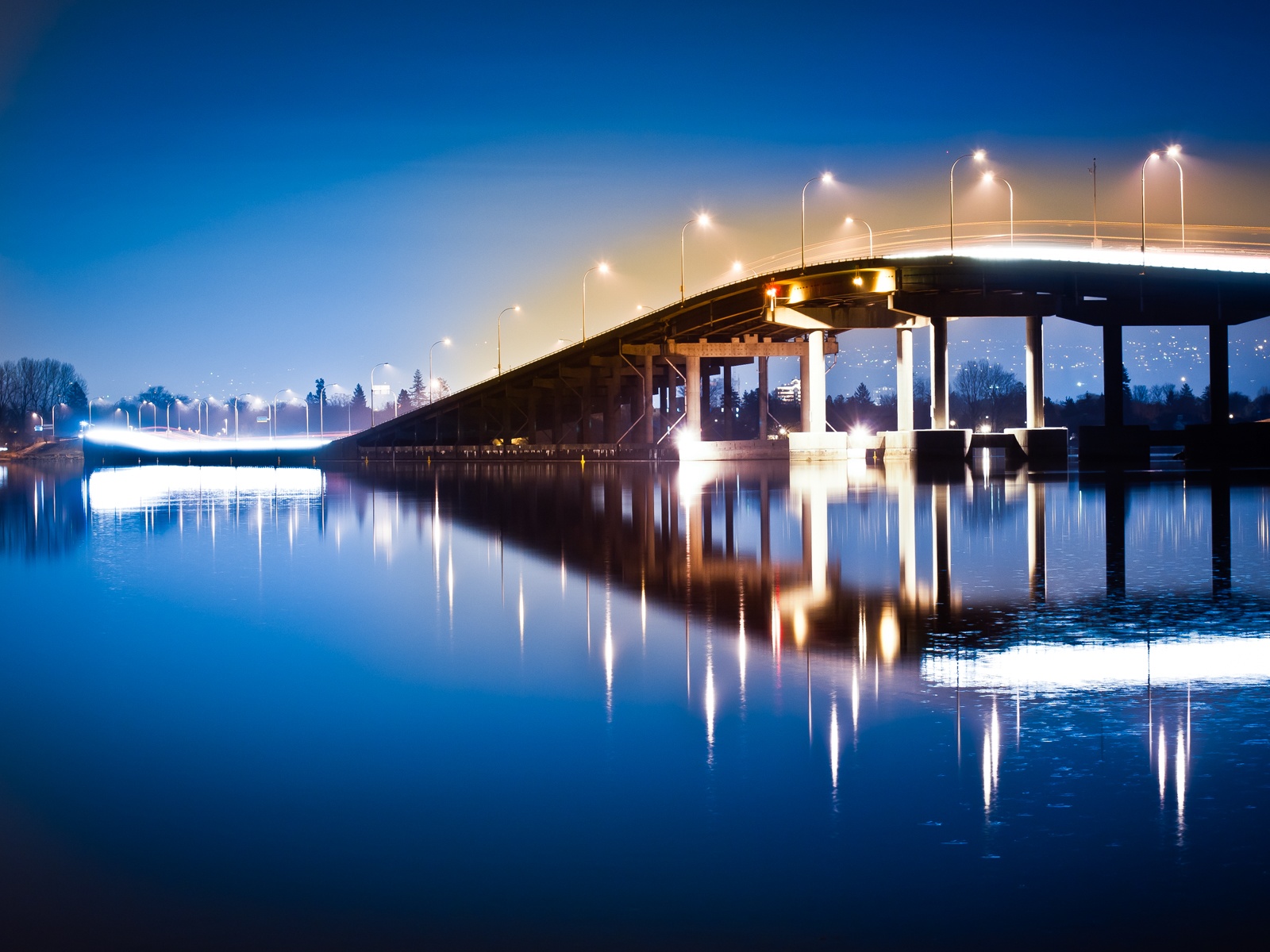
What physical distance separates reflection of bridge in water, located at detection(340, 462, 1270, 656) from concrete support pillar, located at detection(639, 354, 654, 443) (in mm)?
61861

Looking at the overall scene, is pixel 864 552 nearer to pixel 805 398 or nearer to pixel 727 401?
pixel 805 398

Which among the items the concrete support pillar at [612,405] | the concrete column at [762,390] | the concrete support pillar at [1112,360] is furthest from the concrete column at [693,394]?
the concrete support pillar at [1112,360]

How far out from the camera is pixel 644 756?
7.36m

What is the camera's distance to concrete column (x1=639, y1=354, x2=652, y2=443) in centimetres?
10612

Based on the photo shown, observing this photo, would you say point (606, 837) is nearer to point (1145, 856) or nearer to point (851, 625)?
point (1145, 856)

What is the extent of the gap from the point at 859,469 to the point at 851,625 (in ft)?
180

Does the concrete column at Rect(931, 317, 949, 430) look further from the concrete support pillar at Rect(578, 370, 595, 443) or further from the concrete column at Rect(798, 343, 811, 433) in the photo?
the concrete support pillar at Rect(578, 370, 595, 443)

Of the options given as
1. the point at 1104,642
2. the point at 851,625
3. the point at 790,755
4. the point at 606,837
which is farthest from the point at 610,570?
the point at 606,837

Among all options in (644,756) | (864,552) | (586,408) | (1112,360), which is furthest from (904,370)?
(644,756)

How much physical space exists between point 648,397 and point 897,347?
25.3 metres

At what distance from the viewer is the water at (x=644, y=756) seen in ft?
16.4

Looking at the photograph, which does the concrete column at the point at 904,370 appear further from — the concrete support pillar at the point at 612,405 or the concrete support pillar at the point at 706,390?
the concrete support pillar at the point at 706,390

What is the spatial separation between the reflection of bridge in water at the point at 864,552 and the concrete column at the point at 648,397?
61.9 m

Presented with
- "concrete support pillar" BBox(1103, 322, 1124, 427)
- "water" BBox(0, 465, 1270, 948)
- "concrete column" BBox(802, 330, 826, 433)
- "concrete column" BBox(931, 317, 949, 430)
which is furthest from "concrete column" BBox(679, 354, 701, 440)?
"water" BBox(0, 465, 1270, 948)
